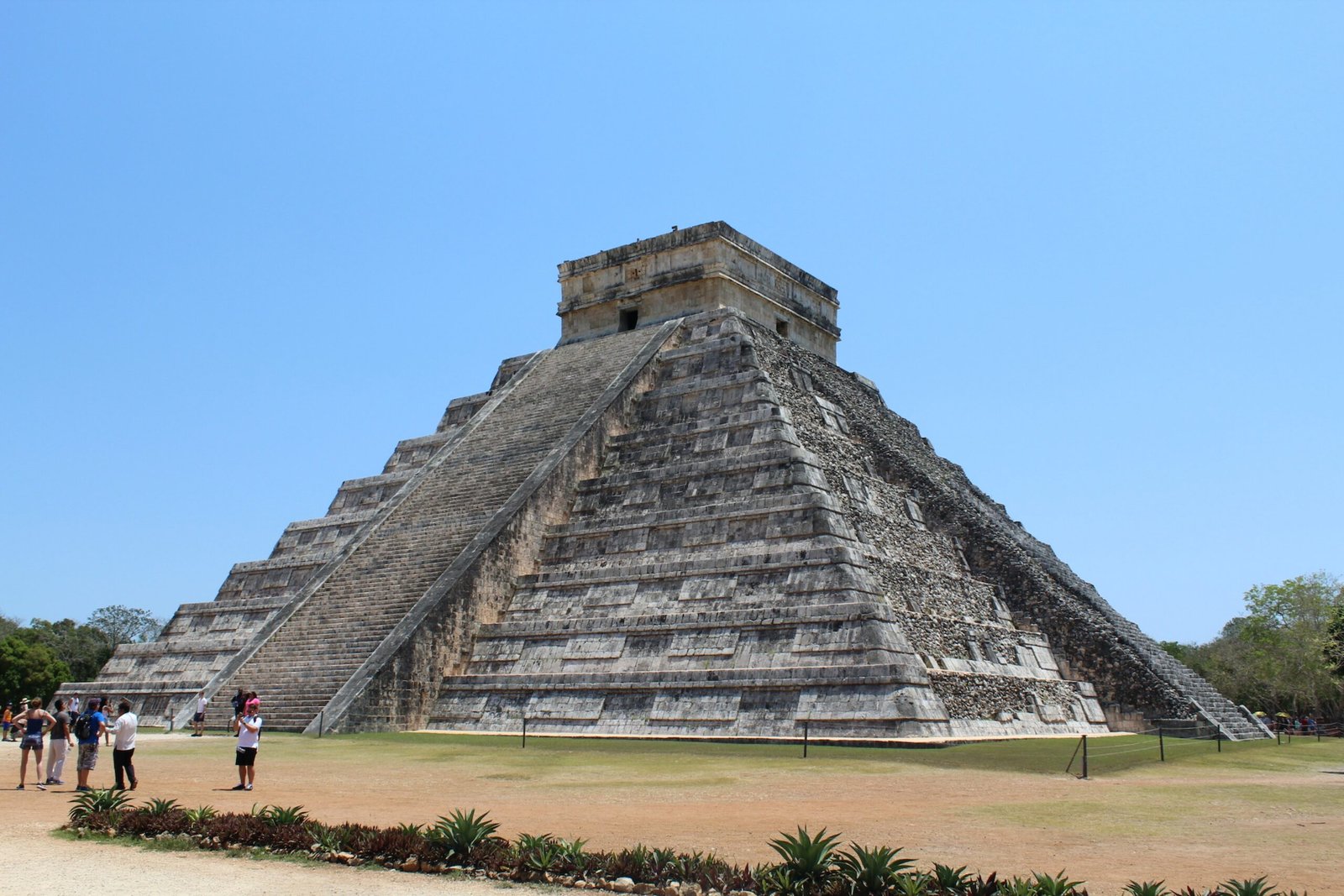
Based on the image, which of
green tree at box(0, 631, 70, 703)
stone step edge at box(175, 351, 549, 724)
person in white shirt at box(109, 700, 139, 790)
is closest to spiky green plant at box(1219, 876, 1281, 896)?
person in white shirt at box(109, 700, 139, 790)

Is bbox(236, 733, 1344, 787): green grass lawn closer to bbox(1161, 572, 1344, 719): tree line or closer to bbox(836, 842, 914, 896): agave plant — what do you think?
bbox(836, 842, 914, 896): agave plant

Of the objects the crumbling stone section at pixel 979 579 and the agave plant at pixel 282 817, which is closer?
the agave plant at pixel 282 817

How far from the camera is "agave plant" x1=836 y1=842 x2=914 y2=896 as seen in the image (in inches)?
216

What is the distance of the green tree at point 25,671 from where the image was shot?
34.6 meters

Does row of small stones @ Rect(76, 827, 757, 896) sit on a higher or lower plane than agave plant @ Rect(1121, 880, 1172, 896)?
lower

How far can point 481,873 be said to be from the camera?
6348 mm

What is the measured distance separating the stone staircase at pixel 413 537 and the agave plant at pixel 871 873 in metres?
11.0

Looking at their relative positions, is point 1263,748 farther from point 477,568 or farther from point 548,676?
point 477,568

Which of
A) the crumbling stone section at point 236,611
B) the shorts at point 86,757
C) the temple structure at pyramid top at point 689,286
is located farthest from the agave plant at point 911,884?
the temple structure at pyramid top at point 689,286

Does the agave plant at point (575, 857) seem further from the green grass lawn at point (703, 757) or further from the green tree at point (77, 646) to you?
the green tree at point (77, 646)

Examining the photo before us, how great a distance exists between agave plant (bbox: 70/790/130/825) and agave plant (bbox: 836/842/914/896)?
520 cm

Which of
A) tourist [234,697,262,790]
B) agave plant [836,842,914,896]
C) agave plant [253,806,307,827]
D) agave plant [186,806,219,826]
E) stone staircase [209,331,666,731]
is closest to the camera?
agave plant [836,842,914,896]

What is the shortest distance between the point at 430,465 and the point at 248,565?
4.04m

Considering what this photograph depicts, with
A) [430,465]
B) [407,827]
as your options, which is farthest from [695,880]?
[430,465]
